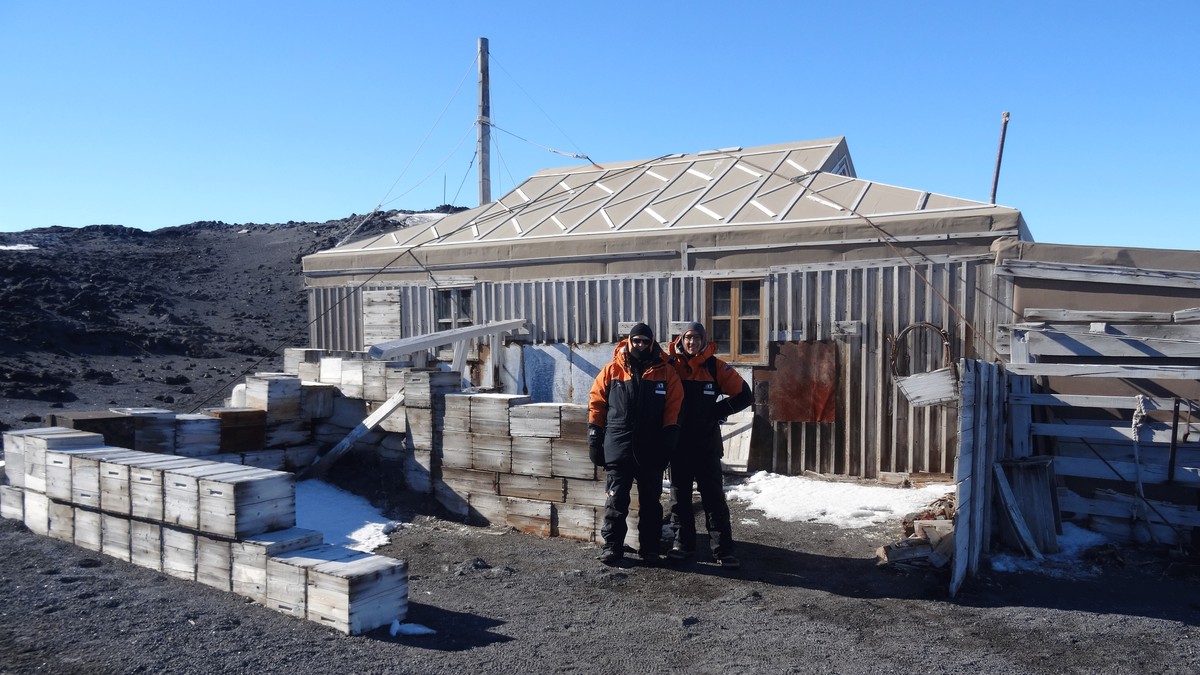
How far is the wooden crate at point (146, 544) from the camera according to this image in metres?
6.44

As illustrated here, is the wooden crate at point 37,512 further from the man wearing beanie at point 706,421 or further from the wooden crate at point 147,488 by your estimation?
the man wearing beanie at point 706,421

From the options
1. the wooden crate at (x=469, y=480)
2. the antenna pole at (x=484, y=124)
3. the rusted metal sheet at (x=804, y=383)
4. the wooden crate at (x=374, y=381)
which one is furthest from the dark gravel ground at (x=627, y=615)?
the antenna pole at (x=484, y=124)

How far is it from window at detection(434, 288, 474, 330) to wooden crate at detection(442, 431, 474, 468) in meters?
4.29

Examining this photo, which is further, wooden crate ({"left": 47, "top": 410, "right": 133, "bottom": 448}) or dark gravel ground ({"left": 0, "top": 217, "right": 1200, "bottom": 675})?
wooden crate ({"left": 47, "top": 410, "right": 133, "bottom": 448})

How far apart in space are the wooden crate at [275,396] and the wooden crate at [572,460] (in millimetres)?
3314

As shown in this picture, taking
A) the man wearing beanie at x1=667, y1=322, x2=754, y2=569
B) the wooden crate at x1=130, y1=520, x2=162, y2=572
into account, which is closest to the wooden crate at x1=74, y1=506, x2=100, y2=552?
the wooden crate at x1=130, y1=520, x2=162, y2=572

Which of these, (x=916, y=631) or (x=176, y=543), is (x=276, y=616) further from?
(x=916, y=631)

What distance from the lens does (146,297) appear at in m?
32.2

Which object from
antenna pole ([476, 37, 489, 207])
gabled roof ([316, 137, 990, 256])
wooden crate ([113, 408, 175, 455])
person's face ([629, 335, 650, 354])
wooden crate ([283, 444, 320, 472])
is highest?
antenna pole ([476, 37, 489, 207])

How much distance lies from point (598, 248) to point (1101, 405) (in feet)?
20.7

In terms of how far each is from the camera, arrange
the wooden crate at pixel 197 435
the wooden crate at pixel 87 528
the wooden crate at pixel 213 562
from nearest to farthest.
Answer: the wooden crate at pixel 213 562 < the wooden crate at pixel 87 528 < the wooden crate at pixel 197 435

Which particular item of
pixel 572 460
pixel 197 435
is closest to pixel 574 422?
pixel 572 460

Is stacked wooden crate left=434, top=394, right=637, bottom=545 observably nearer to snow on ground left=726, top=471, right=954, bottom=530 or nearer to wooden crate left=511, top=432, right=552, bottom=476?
wooden crate left=511, top=432, right=552, bottom=476

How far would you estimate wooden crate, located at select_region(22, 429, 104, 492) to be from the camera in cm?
728
